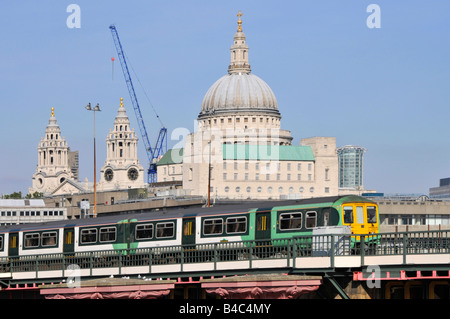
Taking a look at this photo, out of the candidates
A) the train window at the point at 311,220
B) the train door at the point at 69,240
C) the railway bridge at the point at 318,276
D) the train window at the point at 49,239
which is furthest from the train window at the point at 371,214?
the train window at the point at 49,239

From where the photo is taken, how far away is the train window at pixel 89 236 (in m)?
64.2

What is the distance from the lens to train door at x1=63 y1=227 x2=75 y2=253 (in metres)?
65.6

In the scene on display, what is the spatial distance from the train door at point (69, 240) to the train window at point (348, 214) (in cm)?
1884

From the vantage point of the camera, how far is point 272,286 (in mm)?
40719

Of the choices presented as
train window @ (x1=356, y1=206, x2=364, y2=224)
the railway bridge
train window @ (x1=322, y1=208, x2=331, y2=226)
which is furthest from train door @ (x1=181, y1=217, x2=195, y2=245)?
the railway bridge

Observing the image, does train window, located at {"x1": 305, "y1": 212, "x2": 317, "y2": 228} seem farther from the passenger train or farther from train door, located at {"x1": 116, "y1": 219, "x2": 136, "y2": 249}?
train door, located at {"x1": 116, "y1": 219, "x2": 136, "y2": 249}

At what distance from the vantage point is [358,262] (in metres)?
40.2

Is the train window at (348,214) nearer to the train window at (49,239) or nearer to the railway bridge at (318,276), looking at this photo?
the railway bridge at (318,276)

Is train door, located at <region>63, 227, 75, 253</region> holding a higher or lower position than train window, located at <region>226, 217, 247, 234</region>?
lower

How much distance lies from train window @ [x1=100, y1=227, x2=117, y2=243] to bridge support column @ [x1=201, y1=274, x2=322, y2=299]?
22605 millimetres

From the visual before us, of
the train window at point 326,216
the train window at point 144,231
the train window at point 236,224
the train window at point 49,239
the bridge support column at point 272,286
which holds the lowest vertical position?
the bridge support column at point 272,286

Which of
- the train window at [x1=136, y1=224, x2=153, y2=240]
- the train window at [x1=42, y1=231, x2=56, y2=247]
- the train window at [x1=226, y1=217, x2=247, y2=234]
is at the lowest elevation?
the train window at [x1=42, y1=231, x2=56, y2=247]

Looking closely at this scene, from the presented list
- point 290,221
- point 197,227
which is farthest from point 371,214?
point 197,227
